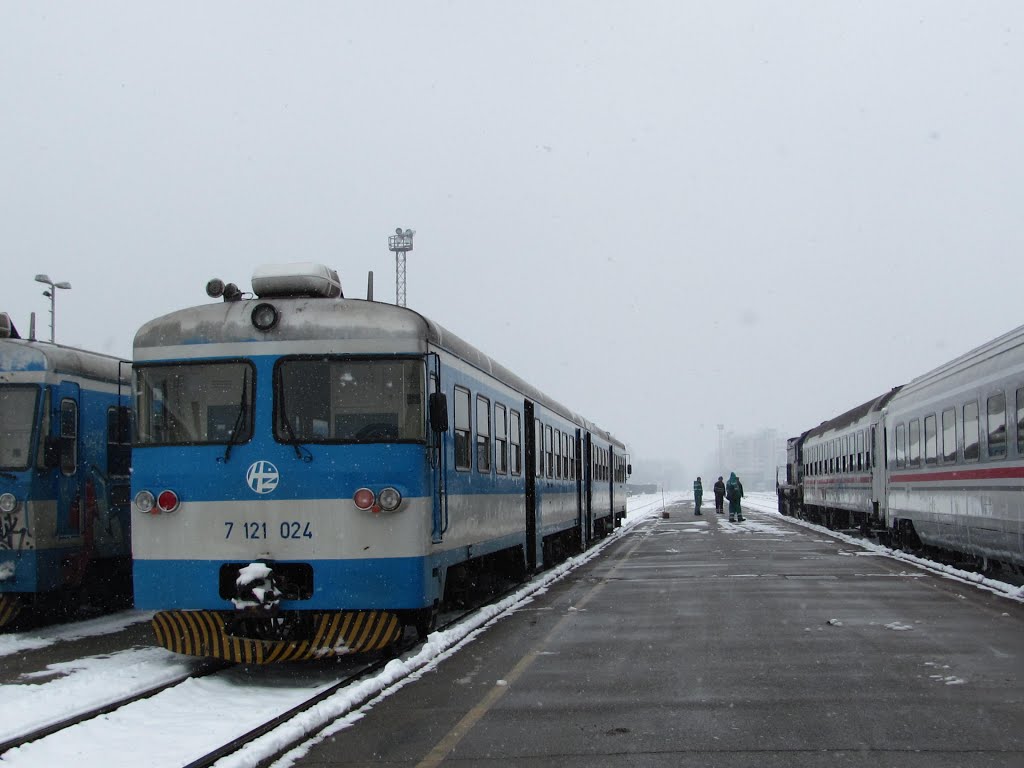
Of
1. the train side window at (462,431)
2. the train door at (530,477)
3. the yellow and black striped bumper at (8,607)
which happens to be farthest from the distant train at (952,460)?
the yellow and black striped bumper at (8,607)

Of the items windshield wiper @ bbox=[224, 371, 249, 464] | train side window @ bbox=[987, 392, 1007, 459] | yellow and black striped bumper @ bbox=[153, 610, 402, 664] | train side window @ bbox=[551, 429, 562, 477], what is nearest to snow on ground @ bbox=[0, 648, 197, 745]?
Answer: yellow and black striped bumper @ bbox=[153, 610, 402, 664]

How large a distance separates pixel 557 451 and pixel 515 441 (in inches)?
187

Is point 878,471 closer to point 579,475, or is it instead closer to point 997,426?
point 579,475

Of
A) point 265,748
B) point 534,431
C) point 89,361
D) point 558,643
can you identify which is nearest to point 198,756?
point 265,748

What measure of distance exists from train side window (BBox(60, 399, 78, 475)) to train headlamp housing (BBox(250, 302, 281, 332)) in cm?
404

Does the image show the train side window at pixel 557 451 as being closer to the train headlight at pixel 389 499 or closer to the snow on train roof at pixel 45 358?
the snow on train roof at pixel 45 358

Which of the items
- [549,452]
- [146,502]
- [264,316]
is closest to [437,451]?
[264,316]

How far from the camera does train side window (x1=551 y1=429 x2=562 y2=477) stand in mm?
19438

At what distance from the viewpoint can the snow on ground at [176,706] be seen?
663 centimetres

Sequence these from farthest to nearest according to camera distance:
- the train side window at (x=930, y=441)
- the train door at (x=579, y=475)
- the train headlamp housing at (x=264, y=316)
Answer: the train door at (x=579, y=475)
the train side window at (x=930, y=441)
the train headlamp housing at (x=264, y=316)

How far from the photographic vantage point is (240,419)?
9547 mm

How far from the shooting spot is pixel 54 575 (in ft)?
40.2

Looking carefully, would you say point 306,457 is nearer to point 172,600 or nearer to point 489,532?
point 172,600

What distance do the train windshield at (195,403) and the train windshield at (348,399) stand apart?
32cm
